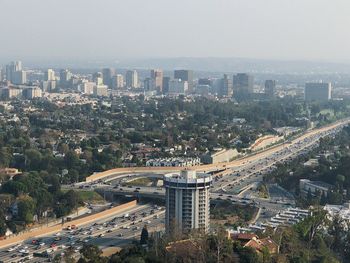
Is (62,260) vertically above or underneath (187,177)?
underneath

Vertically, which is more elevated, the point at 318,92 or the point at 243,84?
the point at 243,84

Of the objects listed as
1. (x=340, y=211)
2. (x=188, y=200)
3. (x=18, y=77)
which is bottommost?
(x=18, y=77)

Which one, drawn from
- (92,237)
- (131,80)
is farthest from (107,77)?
(92,237)

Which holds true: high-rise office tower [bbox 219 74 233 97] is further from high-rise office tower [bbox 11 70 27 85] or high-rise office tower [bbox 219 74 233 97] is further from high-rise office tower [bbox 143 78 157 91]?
high-rise office tower [bbox 11 70 27 85]

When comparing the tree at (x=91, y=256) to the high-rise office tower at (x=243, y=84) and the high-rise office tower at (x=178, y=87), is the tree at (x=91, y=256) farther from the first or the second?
the high-rise office tower at (x=178, y=87)

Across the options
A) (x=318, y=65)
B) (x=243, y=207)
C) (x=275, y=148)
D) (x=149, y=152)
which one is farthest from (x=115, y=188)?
(x=318, y=65)

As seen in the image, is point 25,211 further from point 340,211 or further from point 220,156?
point 220,156

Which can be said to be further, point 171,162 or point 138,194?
point 171,162

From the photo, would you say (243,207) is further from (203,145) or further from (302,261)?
(203,145)
